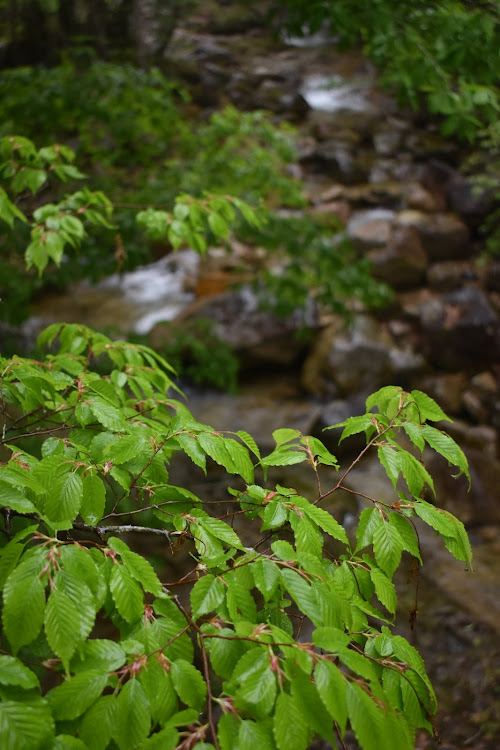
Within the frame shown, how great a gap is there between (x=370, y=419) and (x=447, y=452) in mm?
229

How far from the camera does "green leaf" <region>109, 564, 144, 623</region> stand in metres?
1.07

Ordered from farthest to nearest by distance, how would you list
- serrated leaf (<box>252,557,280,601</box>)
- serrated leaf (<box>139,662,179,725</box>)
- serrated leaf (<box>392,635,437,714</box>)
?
serrated leaf (<box>392,635,437,714</box>)
serrated leaf (<box>252,557,280,601</box>)
serrated leaf (<box>139,662,179,725</box>)

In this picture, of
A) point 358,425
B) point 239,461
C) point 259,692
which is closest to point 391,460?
point 358,425

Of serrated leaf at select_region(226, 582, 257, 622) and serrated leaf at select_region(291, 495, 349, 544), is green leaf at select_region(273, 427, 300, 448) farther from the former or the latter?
serrated leaf at select_region(226, 582, 257, 622)

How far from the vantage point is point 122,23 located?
15.4 m

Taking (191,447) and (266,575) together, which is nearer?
(266,575)

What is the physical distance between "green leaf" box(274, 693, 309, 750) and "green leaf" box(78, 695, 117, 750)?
0.32 metres

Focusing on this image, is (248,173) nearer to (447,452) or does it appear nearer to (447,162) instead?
(447,452)

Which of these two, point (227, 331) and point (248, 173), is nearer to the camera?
point (248, 173)

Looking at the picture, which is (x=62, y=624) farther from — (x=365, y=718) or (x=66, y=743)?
(x=365, y=718)

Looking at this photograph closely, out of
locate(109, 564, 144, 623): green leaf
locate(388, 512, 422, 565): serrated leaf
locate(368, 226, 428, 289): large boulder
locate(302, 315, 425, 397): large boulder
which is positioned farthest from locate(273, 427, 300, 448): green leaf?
locate(368, 226, 428, 289): large boulder

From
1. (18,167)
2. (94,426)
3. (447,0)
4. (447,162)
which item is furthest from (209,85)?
(94,426)

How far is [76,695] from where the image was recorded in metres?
0.95

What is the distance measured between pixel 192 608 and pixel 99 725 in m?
0.27
